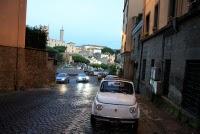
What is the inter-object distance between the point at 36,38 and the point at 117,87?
818 inches

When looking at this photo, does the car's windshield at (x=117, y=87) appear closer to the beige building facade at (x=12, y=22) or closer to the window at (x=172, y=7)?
the window at (x=172, y=7)

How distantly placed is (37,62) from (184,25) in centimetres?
1722

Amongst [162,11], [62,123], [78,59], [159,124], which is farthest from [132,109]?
[78,59]

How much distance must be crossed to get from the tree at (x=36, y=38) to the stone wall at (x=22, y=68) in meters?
1.29

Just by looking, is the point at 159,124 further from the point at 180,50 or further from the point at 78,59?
the point at 78,59

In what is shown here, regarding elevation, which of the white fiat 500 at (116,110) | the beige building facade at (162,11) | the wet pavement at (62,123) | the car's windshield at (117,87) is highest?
the beige building facade at (162,11)

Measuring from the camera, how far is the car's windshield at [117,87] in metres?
14.0

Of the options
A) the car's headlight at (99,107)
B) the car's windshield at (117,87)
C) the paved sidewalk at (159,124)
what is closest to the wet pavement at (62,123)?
the paved sidewalk at (159,124)

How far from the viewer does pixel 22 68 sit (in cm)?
2752

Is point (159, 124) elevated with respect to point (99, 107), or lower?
lower

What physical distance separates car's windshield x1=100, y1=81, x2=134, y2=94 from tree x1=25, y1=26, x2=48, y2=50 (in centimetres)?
1893

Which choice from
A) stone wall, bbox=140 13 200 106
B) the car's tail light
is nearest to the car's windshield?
the car's tail light

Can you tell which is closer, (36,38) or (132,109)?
(132,109)

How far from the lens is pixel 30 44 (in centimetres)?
3284
